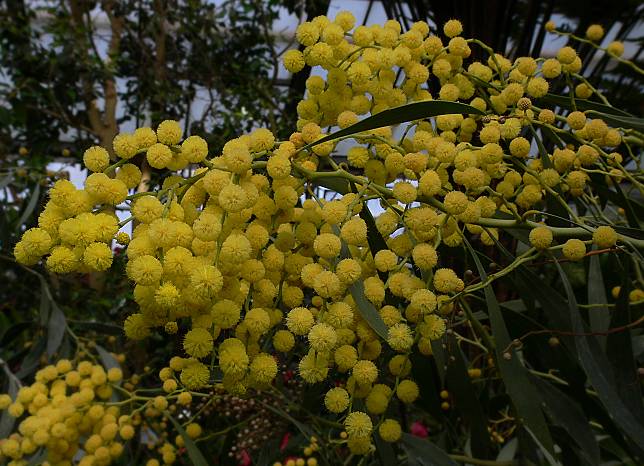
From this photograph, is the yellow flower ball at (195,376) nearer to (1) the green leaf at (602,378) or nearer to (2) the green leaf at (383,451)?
(2) the green leaf at (383,451)

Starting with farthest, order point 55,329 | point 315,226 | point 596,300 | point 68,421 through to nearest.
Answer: point 55,329 → point 68,421 → point 596,300 → point 315,226

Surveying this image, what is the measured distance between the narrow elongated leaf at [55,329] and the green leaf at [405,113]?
812 millimetres

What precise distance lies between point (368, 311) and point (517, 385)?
0.50 ft

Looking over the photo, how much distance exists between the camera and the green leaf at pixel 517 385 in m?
0.54

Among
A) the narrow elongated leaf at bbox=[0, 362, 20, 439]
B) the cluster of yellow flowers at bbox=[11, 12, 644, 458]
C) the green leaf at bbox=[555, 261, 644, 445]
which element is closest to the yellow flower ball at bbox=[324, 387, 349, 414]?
the cluster of yellow flowers at bbox=[11, 12, 644, 458]

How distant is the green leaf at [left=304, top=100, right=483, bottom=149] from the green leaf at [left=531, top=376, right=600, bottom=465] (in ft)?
0.97

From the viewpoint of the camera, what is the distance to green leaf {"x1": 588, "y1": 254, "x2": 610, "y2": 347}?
2.14 ft

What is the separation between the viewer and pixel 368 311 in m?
0.51

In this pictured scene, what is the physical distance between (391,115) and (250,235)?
0.49 ft

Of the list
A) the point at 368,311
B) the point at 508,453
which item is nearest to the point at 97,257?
the point at 368,311

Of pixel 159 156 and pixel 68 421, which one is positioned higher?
pixel 159 156

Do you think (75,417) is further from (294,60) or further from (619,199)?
(619,199)

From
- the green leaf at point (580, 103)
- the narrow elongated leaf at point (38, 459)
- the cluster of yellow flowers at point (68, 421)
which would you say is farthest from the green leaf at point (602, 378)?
the narrow elongated leaf at point (38, 459)

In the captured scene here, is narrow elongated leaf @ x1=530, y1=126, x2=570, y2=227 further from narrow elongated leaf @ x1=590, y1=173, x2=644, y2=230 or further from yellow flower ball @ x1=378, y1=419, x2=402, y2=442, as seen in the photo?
yellow flower ball @ x1=378, y1=419, x2=402, y2=442
